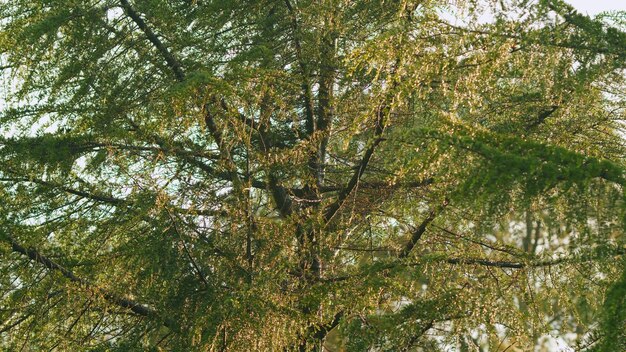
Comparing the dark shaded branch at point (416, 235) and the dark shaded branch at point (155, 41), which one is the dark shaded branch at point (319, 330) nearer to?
the dark shaded branch at point (416, 235)

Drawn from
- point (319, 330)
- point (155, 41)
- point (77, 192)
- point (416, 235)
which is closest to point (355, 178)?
point (416, 235)

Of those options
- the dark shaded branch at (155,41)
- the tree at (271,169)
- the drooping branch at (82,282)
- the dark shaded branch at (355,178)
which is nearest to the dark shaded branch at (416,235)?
the tree at (271,169)

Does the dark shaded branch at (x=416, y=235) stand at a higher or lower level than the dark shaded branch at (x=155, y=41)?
lower

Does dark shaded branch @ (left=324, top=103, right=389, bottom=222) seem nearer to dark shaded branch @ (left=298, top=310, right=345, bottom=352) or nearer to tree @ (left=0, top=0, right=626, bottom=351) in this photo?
tree @ (left=0, top=0, right=626, bottom=351)

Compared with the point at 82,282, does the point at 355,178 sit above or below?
above

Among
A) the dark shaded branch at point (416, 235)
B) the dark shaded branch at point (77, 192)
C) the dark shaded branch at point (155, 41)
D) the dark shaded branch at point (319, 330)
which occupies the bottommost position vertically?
the dark shaded branch at point (319, 330)

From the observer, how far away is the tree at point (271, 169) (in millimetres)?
5762

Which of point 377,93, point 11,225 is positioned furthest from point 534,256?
point 11,225

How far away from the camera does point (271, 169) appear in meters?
6.99

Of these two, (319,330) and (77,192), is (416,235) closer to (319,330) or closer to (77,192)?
(319,330)

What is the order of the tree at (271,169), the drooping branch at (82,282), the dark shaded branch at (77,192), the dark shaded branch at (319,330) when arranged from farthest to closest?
the dark shaded branch at (77,192), the dark shaded branch at (319,330), the drooping branch at (82,282), the tree at (271,169)

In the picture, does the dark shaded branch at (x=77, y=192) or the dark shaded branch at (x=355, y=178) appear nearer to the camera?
the dark shaded branch at (x=355, y=178)

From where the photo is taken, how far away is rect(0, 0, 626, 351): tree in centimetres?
576

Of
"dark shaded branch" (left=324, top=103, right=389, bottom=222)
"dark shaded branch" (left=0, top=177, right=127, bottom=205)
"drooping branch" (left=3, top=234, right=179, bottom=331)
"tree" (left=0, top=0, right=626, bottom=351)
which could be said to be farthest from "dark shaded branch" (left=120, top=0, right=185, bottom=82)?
"drooping branch" (left=3, top=234, right=179, bottom=331)
